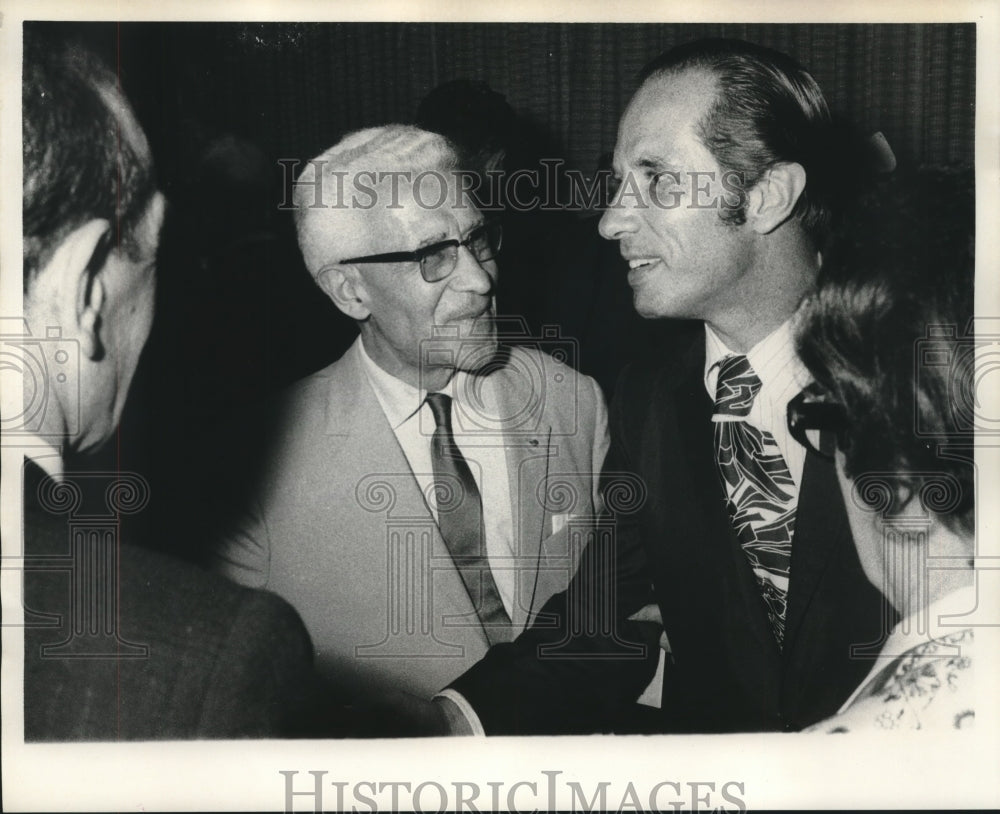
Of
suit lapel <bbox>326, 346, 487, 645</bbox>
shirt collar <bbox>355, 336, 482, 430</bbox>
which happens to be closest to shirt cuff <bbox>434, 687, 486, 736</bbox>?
suit lapel <bbox>326, 346, 487, 645</bbox>

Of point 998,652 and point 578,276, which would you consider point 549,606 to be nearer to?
point 578,276

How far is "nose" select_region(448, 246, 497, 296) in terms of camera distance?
229 centimetres

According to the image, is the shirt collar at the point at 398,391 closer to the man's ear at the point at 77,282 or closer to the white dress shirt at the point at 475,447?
the white dress shirt at the point at 475,447

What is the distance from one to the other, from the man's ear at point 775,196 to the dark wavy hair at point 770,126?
0.5 inches

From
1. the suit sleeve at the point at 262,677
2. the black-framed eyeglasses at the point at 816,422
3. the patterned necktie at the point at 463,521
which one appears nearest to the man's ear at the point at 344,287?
the patterned necktie at the point at 463,521

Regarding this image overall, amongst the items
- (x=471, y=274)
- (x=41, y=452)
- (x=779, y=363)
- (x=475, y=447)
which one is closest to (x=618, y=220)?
(x=471, y=274)

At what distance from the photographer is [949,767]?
237 cm

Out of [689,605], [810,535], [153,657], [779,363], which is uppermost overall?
[779,363]

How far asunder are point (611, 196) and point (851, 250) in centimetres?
52

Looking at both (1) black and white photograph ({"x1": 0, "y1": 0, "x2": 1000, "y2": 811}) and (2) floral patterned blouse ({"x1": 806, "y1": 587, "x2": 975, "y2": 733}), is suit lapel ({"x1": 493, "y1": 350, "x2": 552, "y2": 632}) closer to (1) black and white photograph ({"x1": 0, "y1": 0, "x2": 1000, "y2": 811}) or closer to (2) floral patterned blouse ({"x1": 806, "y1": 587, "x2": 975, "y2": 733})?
(1) black and white photograph ({"x1": 0, "y1": 0, "x2": 1000, "y2": 811})

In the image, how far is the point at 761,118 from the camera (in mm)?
2299

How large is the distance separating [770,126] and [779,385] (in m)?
0.54

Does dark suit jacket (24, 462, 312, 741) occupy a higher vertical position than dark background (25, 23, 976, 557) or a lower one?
lower

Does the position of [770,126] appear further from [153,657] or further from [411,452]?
[153,657]
